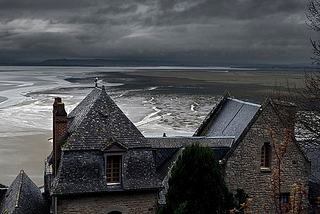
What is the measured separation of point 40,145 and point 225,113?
2356cm

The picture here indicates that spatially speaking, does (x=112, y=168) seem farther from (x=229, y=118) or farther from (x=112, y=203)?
(x=229, y=118)

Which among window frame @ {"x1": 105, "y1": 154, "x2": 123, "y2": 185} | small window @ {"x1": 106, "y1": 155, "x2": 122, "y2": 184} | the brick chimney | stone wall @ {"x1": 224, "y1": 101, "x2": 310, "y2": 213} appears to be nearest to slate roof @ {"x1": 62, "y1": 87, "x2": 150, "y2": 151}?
the brick chimney

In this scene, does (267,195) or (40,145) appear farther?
(40,145)

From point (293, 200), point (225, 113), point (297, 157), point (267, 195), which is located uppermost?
point (225, 113)

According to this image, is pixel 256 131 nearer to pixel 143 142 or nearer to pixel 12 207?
pixel 143 142

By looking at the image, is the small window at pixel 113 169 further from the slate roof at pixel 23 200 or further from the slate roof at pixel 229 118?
the slate roof at pixel 229 118

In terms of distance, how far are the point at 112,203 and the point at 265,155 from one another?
762 cm

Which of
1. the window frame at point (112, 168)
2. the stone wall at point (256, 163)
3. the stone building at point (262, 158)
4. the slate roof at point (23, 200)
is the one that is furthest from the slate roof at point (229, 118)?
the slate roof at point (23, 200)

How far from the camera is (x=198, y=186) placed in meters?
16.2

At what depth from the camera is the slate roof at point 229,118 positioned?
71.8 ft

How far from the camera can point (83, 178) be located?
57.0 feet

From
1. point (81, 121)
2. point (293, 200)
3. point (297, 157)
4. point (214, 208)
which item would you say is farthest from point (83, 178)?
point (293, 200)

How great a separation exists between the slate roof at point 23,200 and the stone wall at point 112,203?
119 inches

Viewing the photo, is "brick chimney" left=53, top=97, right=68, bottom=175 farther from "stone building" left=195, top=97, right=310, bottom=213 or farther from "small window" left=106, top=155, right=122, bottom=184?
"stone building" left=195, top=97, right=310, bottom=213
